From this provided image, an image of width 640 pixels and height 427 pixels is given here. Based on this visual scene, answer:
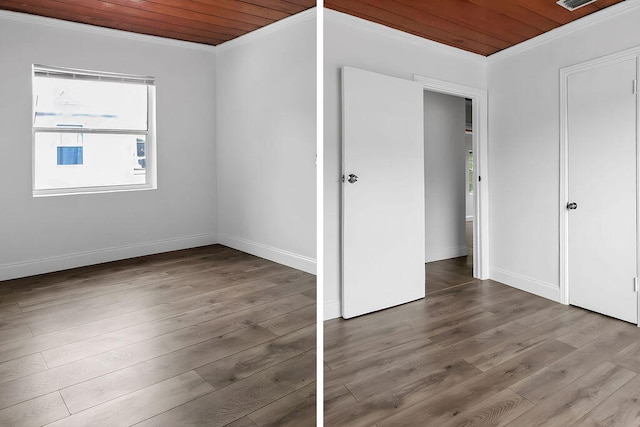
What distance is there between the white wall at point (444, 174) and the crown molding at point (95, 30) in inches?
110

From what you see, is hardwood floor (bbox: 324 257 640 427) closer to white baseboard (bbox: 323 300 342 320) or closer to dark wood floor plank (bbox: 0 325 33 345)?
white baseboard (bbox: 323 300 342 320)

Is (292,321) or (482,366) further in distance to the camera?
(482,366)

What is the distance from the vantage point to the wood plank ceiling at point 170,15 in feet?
1.28

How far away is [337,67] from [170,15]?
146 cm

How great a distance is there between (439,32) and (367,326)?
5.04ft

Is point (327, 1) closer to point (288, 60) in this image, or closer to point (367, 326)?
point (288, 60)

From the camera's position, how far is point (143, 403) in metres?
A: 0.48

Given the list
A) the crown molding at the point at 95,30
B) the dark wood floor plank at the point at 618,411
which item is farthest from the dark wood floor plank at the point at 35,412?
the dark wood floor plank at the point at 618,411

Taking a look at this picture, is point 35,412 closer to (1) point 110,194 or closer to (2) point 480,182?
(1) point 110,194

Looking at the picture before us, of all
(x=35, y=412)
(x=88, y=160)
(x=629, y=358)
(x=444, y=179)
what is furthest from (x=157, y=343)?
(x=444, y=179)

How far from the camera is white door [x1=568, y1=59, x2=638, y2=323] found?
1852mm

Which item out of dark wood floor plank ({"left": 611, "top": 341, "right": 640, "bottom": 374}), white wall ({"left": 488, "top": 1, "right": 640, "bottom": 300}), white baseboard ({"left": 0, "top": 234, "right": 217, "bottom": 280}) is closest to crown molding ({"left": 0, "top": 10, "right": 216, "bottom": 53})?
white baseboard ({"left": 0, "top": 234, "right": 217, "bottom": 280})

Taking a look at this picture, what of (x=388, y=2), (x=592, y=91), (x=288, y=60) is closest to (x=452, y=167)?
(x=592, y=91)

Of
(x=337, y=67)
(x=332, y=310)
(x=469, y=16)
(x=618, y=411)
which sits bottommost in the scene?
(x=618, y=411)
